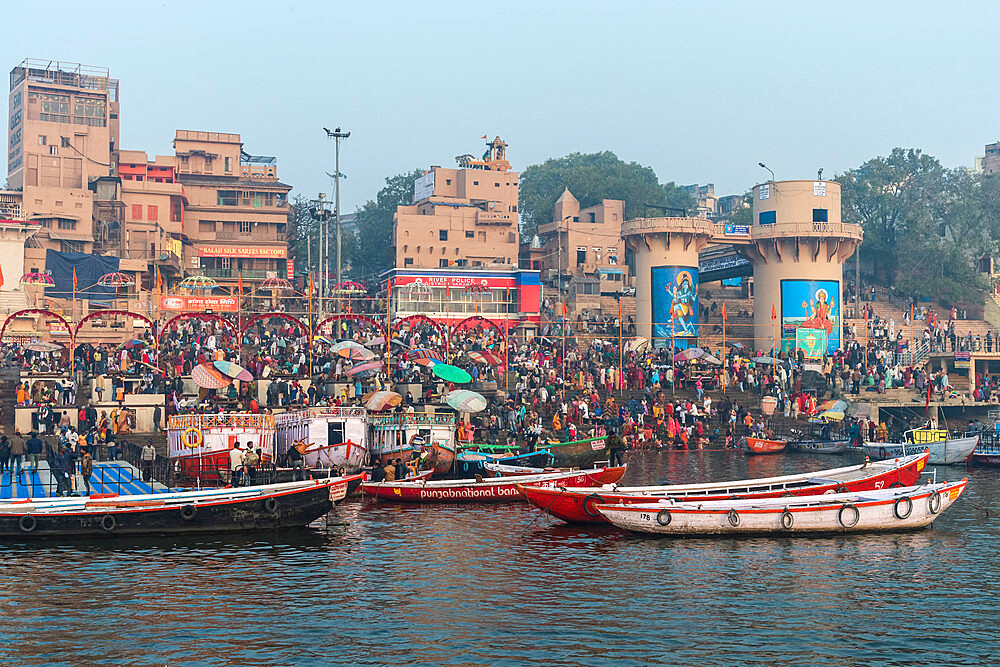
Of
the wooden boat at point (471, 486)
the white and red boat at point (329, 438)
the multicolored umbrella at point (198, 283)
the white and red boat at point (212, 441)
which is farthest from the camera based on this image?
the multicolored umbrella at point (198, 283)

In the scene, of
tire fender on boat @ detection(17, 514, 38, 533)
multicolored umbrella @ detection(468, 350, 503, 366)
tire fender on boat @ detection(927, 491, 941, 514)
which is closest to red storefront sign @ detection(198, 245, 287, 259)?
multicolored umbrella @ detection(468, 350, 503, 366)

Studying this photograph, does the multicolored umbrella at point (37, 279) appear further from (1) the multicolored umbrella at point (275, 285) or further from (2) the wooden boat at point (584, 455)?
(2) the wooden boat at point (584, 455)

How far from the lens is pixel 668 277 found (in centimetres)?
7325

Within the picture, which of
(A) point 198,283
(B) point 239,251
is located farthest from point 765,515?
(B) point 239,251

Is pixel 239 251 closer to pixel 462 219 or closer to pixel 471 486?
pixel 462 219

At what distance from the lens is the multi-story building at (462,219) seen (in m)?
91.0

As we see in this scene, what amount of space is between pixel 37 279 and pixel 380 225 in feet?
154

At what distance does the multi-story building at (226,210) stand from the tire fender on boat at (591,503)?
5925 centimetres

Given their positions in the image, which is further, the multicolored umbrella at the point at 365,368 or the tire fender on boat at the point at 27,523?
the multicolored umbrella at the point at 365,368

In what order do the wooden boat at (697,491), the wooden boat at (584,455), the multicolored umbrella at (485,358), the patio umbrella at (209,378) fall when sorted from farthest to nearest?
the multicolored umbrella at (485,358)
the patio umbrella at (209,378)
the wooden boat at (584,455)
the wooden boat at (697,491)

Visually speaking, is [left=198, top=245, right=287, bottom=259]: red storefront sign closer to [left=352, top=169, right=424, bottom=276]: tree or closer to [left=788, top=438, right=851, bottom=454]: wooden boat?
[left=352, top=169, right=424, bottom=276]: tree

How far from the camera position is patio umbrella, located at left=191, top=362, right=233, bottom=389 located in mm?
42281

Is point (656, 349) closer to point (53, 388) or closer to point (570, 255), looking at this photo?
point (570, 255)

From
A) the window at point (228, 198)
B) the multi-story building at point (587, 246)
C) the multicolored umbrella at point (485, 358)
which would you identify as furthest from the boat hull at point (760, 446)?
the window at point (228, 198)
